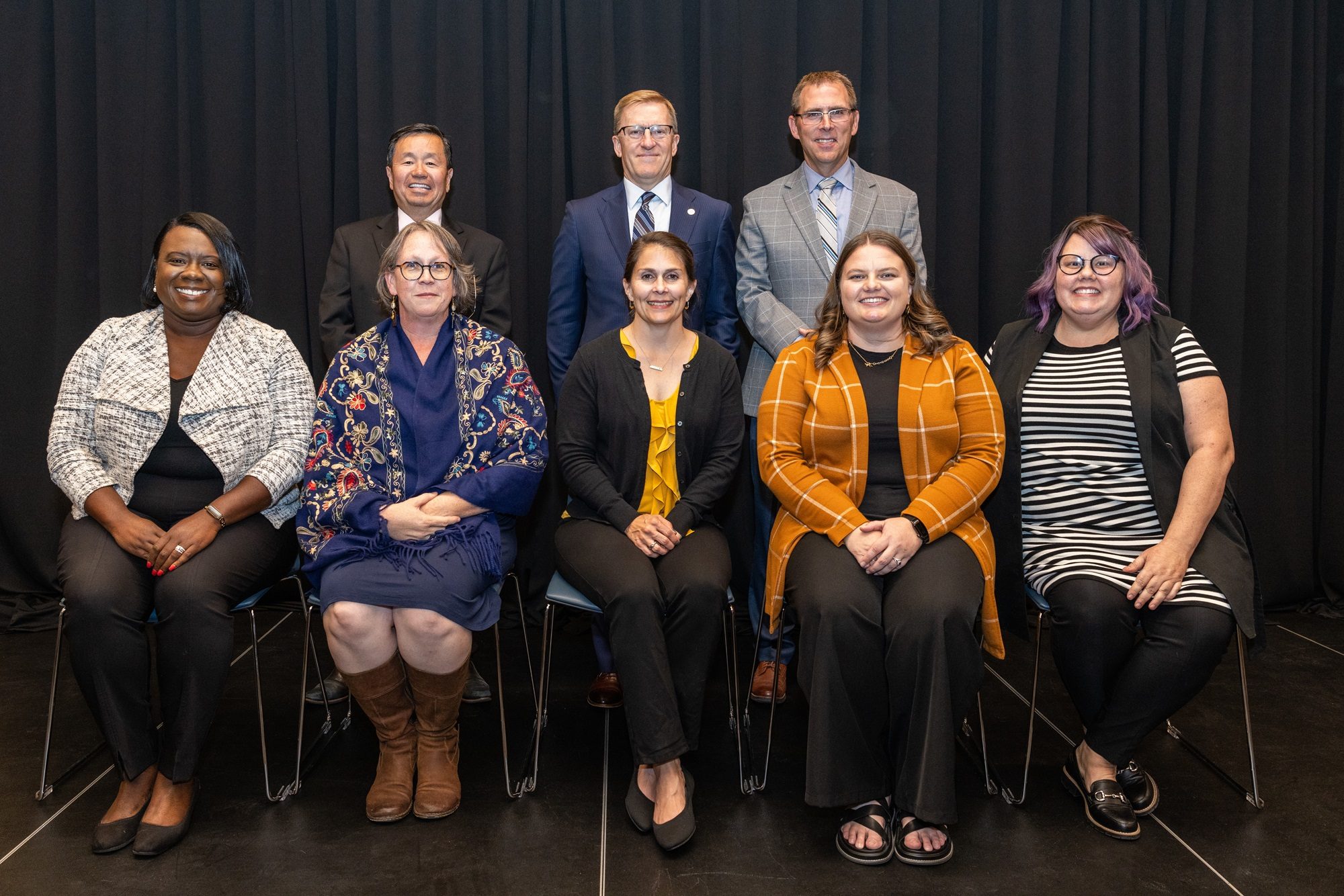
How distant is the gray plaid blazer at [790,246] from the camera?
2.99 metres

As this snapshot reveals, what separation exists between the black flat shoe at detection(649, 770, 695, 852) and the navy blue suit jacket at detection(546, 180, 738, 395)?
4.62ft

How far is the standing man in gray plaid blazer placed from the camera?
2986 mm

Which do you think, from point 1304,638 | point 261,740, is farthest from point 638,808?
point 1304,638

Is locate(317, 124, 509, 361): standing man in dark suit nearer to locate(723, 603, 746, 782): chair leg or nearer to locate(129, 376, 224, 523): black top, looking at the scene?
locate(129, 376, 224, 523): black top

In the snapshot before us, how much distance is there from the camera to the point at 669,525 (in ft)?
8.20

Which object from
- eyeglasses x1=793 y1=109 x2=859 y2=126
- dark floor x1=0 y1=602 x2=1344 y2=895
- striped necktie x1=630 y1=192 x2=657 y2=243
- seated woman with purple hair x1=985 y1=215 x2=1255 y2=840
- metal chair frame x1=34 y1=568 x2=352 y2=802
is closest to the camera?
dark floor x1=0 y1=602 x2=1344 y2=895

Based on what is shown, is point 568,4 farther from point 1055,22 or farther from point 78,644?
point 78,644

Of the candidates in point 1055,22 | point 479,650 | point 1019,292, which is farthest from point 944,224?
point 479,650

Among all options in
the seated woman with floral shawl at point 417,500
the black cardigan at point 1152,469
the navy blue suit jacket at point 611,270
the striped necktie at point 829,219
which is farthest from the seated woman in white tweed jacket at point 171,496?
the black cardigan at point 1152,469

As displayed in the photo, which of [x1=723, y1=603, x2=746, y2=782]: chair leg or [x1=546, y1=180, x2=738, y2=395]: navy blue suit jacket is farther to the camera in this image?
[x1=546, y1=180, x2=738, y2=395]: navy blue suit jacket

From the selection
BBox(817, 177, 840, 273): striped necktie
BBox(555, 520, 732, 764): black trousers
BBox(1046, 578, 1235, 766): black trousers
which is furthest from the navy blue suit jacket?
BBox(1046, 578, 1235, 766): black trousers

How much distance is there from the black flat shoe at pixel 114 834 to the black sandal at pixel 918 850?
1757 mm

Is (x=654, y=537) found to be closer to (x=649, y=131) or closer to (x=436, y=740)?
(x=436, y=740)

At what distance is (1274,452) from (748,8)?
277cm
